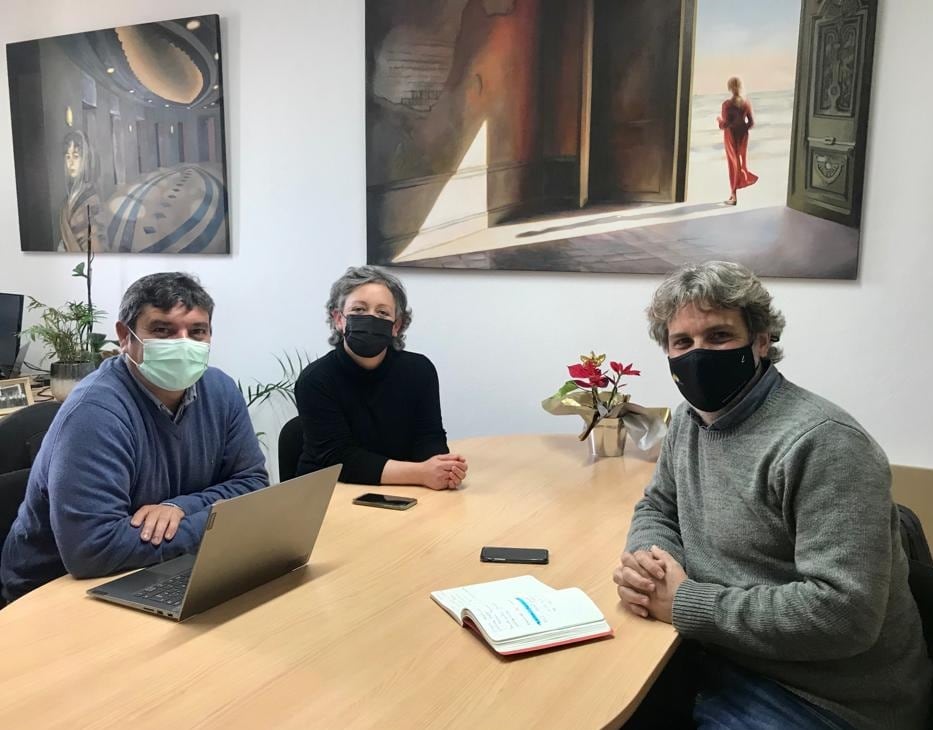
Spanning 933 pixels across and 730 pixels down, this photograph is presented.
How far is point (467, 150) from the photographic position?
281 cm

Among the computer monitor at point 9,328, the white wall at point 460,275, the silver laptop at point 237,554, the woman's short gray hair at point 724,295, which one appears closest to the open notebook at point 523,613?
the silver laptop at point 237,554

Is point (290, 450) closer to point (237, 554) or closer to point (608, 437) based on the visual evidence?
point (608, 437)

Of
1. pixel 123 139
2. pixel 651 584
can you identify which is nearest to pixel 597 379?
pixel 651 584

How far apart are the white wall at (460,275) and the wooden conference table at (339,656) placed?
1.24 metres

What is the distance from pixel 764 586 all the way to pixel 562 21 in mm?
2047

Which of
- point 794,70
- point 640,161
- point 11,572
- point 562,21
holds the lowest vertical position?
point 11,572

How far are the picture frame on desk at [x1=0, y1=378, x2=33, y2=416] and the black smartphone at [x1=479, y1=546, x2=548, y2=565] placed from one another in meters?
2.21

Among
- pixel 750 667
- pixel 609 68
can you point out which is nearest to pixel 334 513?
pixel 750 667

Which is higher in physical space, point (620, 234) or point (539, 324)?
point (620, 234)

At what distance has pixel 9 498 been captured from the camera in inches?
65.6

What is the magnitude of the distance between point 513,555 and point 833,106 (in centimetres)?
171

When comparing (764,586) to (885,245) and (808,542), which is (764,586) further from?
(885,245)

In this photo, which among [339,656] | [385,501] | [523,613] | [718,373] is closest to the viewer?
[339,656]

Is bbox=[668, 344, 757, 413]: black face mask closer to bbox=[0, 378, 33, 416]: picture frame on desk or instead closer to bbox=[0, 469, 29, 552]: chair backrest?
bbox=[0, 469, 29, 552]: chair backrest
